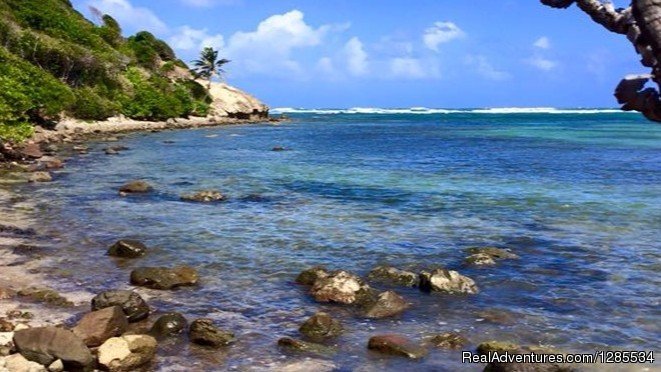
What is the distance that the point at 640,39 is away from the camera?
298 centimetres

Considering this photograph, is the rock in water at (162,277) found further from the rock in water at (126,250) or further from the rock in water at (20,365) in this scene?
the rock in water at (20,365)

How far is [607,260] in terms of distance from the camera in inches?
610

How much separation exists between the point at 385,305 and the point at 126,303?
4779 millimetres

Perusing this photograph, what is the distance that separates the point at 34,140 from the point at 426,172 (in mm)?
28154

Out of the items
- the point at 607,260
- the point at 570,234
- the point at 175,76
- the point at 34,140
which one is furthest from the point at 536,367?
the point at 175,76

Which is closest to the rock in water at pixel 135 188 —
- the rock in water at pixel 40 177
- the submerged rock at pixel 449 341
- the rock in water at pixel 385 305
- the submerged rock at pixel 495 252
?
the rock in water at pixel 40 177

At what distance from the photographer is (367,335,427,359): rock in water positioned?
9461 mm

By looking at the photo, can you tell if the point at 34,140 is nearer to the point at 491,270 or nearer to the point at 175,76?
the point at 491,270

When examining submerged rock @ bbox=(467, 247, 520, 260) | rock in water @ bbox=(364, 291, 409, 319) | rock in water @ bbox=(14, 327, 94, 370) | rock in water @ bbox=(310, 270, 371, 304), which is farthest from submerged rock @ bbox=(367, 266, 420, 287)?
rock in water @ bbox=(14, 327, 94, 370)

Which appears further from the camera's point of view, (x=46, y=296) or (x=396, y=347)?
(x=46, y=296)

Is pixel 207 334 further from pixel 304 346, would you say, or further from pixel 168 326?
pixel 304 346

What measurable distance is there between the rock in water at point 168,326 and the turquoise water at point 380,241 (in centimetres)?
40

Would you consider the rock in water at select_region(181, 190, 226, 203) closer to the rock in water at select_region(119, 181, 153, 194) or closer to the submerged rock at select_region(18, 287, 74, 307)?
the rock in water at select_region(119, 181, 153, 194)

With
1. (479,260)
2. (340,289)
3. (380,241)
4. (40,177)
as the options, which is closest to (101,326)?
(340,289)
